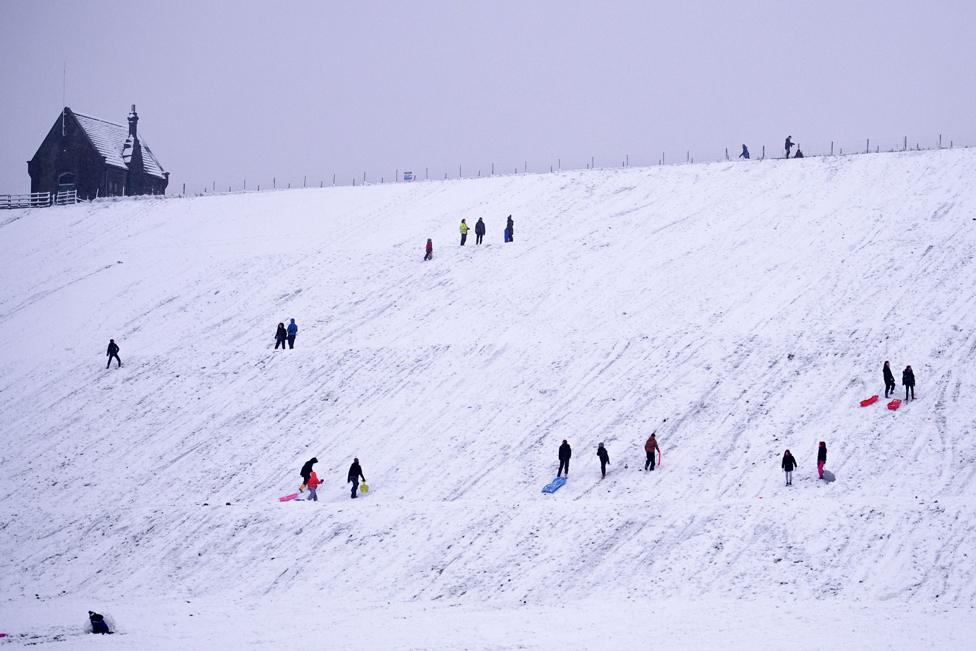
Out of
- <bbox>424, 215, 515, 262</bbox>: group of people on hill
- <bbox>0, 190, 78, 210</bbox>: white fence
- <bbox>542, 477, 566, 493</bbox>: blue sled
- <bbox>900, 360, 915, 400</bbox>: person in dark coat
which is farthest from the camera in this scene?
<bbox>0, 190, 78, 210</bbox>: white fence

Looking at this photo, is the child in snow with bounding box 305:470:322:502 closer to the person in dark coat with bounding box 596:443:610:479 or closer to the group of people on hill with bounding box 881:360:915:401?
the person in dark coat with bounding box 596:443:610:479

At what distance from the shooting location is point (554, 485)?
2920 cm

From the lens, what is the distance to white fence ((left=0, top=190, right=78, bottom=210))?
259 ft

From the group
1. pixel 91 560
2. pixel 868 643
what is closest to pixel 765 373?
pixel 868 643

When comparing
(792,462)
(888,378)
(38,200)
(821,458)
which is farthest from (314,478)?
(38,200)

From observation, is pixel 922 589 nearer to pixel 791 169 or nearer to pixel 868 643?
pixel 868 643

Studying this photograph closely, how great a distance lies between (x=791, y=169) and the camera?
5347 cm

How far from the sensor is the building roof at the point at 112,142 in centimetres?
8488

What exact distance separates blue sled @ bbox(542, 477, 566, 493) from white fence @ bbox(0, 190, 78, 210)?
60.2m

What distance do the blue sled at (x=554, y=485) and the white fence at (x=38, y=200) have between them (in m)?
→ 60.2

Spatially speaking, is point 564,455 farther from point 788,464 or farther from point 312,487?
point 312,487

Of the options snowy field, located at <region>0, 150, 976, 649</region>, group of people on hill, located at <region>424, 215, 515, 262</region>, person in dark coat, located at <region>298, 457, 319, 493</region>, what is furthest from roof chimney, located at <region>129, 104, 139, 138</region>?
person in dark coat, located at <region>298, 457, 319, 493</region>

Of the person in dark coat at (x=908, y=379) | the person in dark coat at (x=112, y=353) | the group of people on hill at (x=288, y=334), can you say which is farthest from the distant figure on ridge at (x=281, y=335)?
the person in dark coat at (x=908, y=379)

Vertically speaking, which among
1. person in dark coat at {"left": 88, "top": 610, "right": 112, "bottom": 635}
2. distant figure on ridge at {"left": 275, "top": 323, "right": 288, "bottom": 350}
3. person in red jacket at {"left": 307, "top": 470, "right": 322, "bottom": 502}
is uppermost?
distant figure on ridge at {"left": 275, "top": 323, "right": 288, "bottom": 350}
